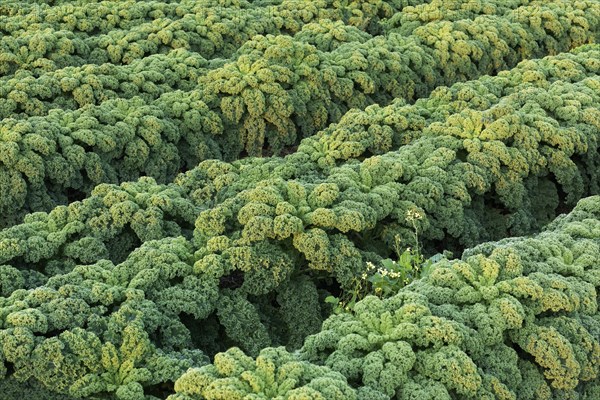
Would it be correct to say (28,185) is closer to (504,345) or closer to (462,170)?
(462,170)

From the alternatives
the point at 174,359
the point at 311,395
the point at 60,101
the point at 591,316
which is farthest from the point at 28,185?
the point at 591,316

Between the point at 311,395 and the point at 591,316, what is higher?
the point at 311,395

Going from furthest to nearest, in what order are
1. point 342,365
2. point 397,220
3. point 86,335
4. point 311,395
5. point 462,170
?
point 462,170
point 397,220
point 86,335
point 342,365
point 311,395

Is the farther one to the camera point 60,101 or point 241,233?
point 60,101

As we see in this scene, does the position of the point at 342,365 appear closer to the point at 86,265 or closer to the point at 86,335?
the point at 86,335

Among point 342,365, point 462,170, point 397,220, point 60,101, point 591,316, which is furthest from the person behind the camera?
point 60,101

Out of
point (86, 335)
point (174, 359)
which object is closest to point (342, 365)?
point (174, 359)
